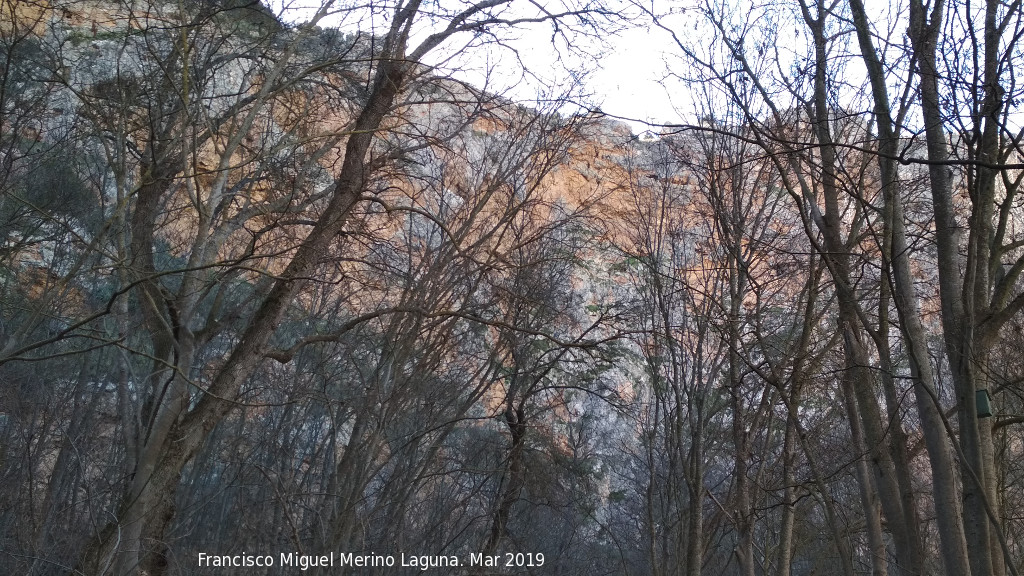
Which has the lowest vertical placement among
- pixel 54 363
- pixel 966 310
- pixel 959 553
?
pixel 959 553

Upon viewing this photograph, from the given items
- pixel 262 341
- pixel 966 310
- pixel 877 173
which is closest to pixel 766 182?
pixel 877 173

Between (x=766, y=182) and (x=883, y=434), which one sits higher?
(x=766, y=182)

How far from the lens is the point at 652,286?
24.4 ft

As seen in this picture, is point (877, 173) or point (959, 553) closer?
point (959, 553)

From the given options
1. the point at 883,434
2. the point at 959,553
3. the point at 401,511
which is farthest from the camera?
the point at 401,511

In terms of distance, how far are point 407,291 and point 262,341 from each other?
6.85 feet

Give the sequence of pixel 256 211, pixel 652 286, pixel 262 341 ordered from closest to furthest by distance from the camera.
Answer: pixel 256 211 < pixel 262 341 < pixel 652 286

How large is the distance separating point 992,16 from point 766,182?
13.8ft

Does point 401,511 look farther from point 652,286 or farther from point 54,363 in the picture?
point 54,363

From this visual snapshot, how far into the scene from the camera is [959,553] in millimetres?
3109

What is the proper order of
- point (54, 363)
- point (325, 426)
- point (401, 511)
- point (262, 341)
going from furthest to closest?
point (325, 426)
point (54, 363)
point (401, 511)
point (262, 341)

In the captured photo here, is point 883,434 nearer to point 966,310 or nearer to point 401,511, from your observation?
point 966,310

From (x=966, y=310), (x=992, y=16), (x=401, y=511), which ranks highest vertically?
(x=992, y=16)

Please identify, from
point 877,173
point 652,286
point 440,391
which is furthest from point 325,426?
point 877,173
